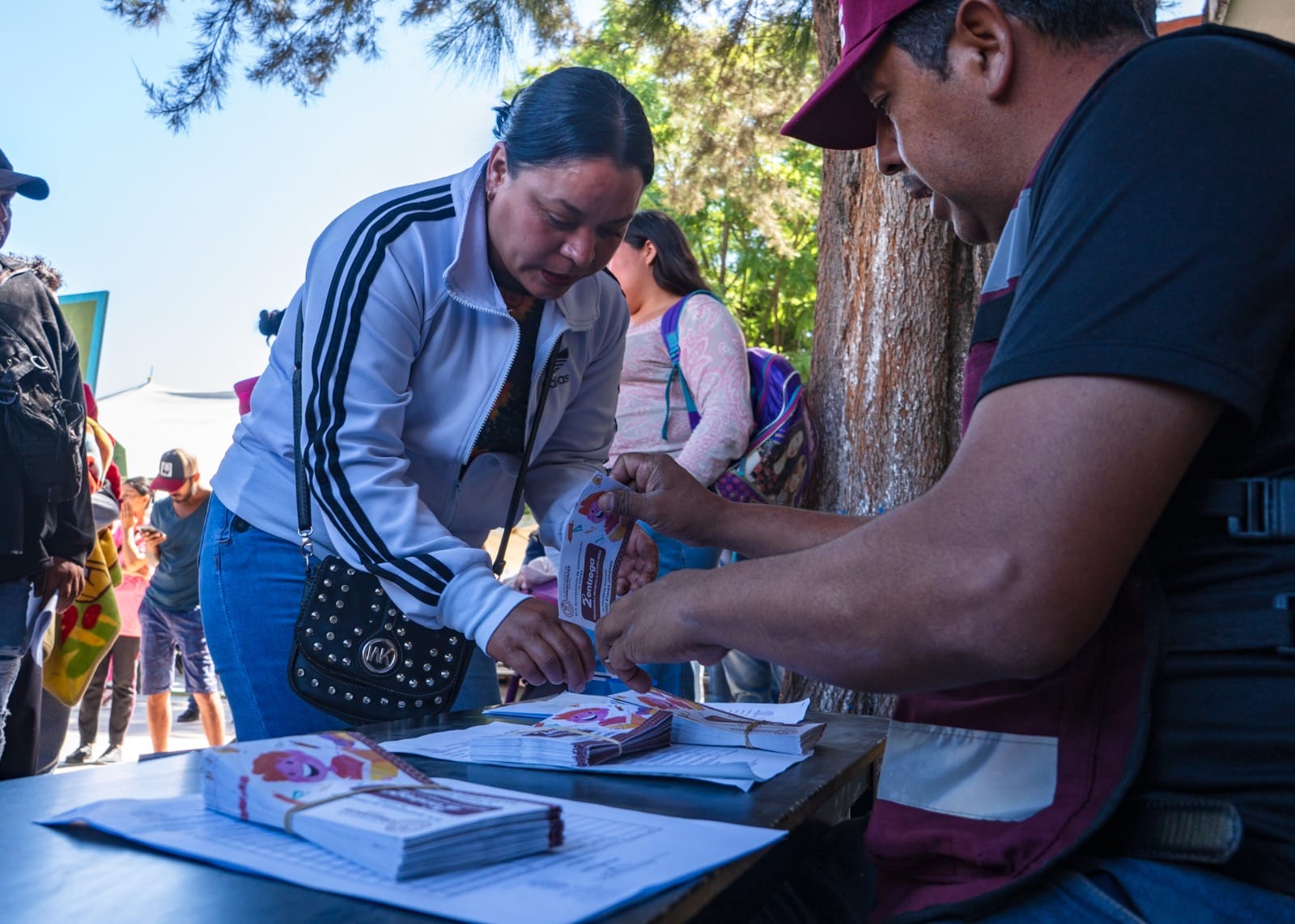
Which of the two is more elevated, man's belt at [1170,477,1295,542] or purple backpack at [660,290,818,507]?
purple backpack at [660,290,818,507]

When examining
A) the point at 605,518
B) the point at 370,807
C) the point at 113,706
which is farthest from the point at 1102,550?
the point at 113,706

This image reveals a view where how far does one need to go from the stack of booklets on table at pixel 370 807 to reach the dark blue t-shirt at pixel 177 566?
5.90 metres

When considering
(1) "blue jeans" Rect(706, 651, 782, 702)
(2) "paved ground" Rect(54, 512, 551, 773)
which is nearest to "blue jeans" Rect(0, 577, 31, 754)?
(1) "blue jeans" Rect(706, 651, 782, 702)

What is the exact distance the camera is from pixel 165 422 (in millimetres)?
13539

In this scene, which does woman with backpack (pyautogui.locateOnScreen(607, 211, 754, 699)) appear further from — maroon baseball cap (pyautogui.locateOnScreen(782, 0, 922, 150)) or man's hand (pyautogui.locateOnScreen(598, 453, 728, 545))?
maroon baseball cap (pyautogui.locateOnScreen(782, 0, 922, 150))

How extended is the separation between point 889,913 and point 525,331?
1.30 m

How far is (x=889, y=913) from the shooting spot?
1091 mm

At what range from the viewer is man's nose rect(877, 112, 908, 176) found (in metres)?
1.46

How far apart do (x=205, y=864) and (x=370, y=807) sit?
0.15m

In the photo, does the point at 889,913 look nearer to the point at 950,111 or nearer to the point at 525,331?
the point at 950,111

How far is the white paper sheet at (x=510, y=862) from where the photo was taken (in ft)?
2.63

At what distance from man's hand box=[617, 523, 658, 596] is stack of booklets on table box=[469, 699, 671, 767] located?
17.6 inches

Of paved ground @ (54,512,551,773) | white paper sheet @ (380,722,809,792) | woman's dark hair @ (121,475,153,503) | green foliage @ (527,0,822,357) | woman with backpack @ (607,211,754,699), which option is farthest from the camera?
woman's dark hair @ (121,475,153,503)

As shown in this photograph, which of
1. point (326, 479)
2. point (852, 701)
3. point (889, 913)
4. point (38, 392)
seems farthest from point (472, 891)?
point (38, 392)
